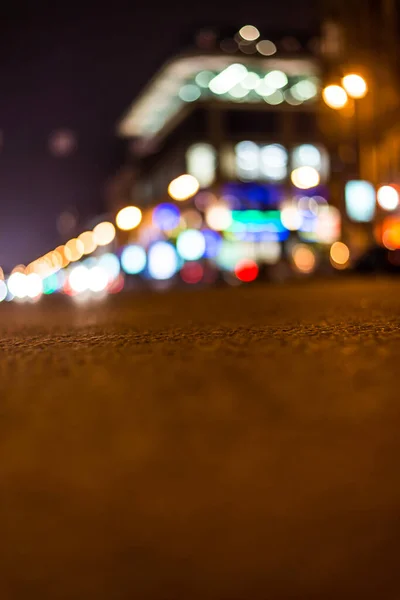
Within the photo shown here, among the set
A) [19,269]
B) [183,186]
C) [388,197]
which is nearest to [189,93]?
[183,186]

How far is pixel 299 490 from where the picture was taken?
1.01 metres

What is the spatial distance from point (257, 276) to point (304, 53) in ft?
130

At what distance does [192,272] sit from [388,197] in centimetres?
2864

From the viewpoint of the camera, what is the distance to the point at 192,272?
56.2 meters

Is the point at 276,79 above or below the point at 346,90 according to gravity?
above

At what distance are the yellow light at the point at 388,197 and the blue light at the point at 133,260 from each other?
3770cm

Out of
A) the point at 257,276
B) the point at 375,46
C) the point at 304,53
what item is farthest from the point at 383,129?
the point at 304,53

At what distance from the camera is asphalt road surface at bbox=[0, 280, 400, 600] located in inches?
31.7

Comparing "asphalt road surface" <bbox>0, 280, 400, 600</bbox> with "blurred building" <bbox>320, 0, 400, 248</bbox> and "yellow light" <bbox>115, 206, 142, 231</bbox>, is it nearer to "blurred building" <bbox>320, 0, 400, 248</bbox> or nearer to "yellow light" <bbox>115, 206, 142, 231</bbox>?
"blurred building" <bbox>320, 0, 400, 248</bbox>

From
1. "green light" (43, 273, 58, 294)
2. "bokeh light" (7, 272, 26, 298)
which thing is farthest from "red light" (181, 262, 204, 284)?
"green light" (43, 273, 58, 294)

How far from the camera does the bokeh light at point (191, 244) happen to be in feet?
183

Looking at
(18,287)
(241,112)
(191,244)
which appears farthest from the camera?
(18,287)

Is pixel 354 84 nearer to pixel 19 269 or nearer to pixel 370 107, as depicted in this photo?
pixel 370 107

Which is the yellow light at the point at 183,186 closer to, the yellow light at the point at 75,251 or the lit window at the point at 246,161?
the lit window at the point at 246,161
